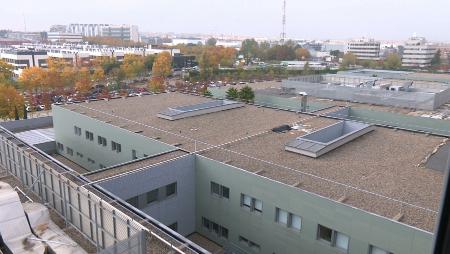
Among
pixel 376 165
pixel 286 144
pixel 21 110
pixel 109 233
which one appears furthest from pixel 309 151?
pixel 21 110

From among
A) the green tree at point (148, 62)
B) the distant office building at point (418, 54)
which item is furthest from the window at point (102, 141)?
the distant office building at point (418, 54)

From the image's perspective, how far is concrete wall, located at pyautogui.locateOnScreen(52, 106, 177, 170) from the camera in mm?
19297

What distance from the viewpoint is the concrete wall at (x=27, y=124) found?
96.8 feet

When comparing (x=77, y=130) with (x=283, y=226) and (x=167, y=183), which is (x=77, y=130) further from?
(x=283, y=226)

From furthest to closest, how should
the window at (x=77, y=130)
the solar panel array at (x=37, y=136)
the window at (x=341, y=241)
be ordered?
the solar panel array at (x=37, y=136) → the window at (x=77, y=130) → the window at (x=341, y=241)

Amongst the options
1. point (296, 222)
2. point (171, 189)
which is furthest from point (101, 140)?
point (296, 222)

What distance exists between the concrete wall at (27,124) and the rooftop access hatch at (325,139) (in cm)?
2327

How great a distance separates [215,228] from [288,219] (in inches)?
165

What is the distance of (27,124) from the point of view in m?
30.6

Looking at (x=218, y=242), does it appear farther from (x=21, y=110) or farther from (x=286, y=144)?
(x=21, y=110)

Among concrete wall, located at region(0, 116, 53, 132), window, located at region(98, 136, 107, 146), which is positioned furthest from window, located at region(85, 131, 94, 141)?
concrete wall, located at region(0, 116, 53, 132)

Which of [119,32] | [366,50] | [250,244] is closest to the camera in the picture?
[250,244]

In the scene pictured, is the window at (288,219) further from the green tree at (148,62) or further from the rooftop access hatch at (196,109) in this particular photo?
the green tree at (148,62)

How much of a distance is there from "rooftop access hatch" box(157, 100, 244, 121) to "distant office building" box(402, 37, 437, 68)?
9475 cm
